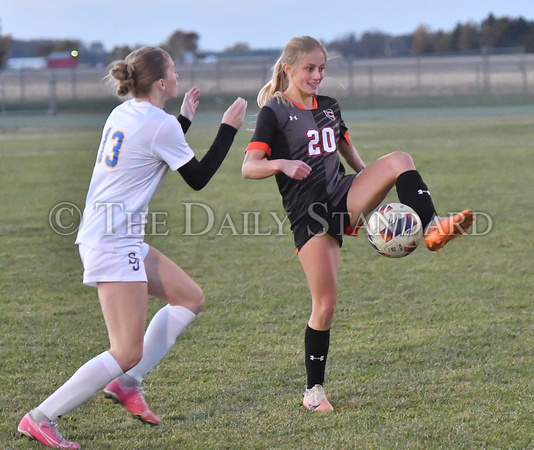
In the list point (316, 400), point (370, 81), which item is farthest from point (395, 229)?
point (370, 81)

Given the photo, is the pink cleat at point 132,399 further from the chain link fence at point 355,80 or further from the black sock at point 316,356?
the chain link fence at point 355,80

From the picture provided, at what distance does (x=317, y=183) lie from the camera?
13.2ft

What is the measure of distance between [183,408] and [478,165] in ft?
35.7

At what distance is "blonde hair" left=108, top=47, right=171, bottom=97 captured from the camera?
3.58 m

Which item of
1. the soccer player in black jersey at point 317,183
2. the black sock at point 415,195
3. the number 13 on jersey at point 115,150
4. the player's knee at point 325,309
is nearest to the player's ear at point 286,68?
the soccer player in black jersey at point 317,183

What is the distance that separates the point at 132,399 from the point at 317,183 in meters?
1.35

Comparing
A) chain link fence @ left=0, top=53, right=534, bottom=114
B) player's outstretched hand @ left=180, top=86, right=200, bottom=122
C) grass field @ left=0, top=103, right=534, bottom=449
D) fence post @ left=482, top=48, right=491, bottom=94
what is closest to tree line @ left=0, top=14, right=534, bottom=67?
chain link fence @ left=0, top=53, right=534, bottom=114

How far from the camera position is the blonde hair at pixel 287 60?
3.99 m

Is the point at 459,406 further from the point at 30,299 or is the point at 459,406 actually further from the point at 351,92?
the point at 351,92

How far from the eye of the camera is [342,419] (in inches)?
152

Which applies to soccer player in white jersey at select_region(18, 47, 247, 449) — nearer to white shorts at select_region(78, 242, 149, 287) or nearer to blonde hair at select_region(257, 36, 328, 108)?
white shorts at select_region(78, 242, 149, 287)

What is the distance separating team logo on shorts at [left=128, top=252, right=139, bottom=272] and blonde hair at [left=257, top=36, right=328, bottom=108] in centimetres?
107

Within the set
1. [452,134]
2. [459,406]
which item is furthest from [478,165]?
[459,406]

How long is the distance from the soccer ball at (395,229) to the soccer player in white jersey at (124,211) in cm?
94
